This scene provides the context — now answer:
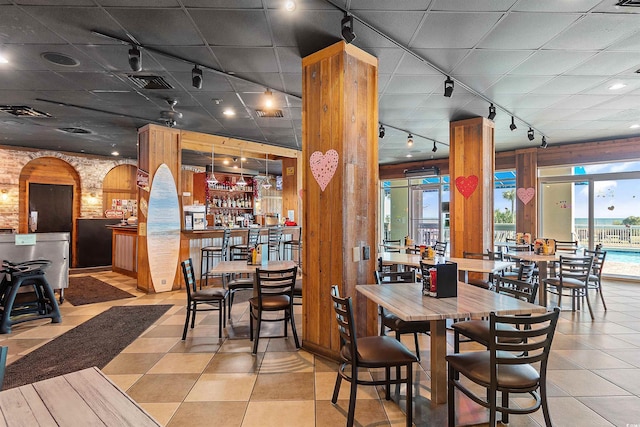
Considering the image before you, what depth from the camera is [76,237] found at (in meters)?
9.35

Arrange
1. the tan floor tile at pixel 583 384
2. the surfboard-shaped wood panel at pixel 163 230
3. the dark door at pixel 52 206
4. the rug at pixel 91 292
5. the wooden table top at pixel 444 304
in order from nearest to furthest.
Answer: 1. the wooden table top at pixel 444 304
2. the tan floor tile at pixel 583 384
3. the rug at pixel 91 292
4. the surfboard-shaped wood panel at pixel 163 230
5. the dark door at pixel 52 206

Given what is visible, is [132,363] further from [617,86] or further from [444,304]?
[617,86]

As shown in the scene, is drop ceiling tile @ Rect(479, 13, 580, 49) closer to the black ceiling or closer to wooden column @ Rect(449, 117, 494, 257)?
the black ceiling

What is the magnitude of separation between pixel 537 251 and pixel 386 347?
495cm

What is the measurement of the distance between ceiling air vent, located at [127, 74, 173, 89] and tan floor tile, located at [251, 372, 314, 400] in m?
3.99

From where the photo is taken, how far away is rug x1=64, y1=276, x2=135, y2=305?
5.94 metres

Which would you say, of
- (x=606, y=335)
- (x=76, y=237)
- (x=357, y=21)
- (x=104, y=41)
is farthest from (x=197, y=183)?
(x=606, y=335)

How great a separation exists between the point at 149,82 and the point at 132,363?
3596 mm

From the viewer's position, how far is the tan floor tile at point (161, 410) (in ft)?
8.09

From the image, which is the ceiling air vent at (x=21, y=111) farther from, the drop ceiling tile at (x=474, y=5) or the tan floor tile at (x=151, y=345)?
the drop ceiling tile at (x=474, y=5)

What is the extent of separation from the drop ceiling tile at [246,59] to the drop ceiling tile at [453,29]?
1.66 m

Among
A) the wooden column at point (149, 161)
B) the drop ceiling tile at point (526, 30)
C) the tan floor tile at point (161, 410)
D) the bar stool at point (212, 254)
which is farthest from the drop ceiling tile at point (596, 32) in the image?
the wooden column at point (149, 161)

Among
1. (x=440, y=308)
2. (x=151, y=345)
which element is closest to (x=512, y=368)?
(x=440, y=308)

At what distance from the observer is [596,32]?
135 inches
